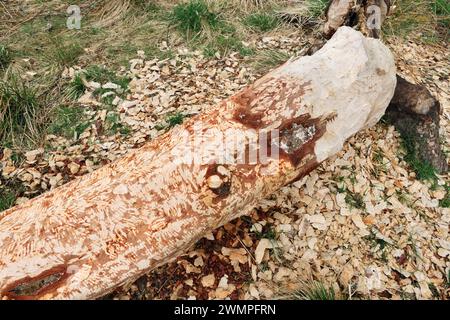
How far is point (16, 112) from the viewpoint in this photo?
10.4 ft

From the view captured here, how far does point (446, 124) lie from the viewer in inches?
133

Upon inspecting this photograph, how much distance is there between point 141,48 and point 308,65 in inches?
88.1

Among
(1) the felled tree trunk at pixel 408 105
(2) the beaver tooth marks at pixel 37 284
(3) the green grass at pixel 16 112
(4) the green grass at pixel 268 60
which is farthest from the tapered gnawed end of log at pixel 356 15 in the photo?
(2) the beaver tooth marks at pixel 37 284

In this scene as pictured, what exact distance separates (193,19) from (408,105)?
2148mm

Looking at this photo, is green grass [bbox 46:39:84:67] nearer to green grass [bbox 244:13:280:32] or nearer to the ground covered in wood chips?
the ground covered in wood chips

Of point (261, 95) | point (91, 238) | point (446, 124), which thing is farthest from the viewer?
point (446, 124)

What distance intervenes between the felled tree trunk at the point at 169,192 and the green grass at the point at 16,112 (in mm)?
1285

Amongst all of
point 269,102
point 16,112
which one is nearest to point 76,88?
point 16,112

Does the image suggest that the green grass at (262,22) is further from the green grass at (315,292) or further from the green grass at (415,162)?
the green grass at (315,292)

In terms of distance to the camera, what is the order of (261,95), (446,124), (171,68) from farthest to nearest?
(171,68)
(446,124)
(261,95)

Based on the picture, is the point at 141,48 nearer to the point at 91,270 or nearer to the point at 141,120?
the point at 141,120

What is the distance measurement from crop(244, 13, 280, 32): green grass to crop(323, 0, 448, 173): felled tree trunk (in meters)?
1.08

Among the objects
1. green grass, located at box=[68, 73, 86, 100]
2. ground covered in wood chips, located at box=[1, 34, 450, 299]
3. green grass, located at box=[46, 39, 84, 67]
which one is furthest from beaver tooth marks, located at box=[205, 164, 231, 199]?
green grass, located at box=[46, 39, 84, 67]

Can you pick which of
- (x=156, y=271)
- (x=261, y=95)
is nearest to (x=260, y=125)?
(x=261, y=95)
